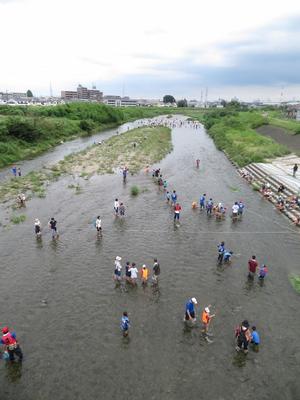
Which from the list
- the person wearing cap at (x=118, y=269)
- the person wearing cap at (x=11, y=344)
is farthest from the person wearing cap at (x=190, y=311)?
the person wearing cap at (x=11, y=344)

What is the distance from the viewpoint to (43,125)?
75.0 m

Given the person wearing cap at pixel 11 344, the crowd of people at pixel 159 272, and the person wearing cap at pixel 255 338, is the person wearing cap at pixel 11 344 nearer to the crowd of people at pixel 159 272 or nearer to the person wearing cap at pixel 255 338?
the crowd of people at pixel 159 272

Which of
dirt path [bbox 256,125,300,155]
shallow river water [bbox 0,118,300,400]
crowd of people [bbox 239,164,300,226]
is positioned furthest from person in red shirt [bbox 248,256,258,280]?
dirt path [bbox 256,125,300,155]

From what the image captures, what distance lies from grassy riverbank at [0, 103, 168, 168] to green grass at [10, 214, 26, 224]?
76.4 feet

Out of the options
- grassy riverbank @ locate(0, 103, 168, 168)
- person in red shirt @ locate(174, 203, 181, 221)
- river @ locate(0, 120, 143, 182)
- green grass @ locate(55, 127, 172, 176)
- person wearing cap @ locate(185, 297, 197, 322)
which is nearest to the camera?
person wearing cap @ locate(185, 297, 197, 322)

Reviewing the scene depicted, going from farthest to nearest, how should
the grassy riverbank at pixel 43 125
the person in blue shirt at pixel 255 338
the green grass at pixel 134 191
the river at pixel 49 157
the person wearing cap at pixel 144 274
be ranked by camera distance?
the grassy riverbank at pixel 43 125, the river at pixel 49 157, the green grass at pixel 134 191, the person wearing cap at pixel 144 274, the person in blue shirt at pixel 255 338

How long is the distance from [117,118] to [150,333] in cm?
11570

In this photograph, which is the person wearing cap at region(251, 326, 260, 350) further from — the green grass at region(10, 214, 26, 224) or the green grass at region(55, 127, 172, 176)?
the green grass at region(55, 127, 172, 176)

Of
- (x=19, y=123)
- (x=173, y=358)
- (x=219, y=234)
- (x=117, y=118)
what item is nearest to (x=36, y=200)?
(x=219, y=234)

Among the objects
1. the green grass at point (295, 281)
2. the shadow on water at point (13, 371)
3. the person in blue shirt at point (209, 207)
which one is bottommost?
the shadow on water at point (13, 371)

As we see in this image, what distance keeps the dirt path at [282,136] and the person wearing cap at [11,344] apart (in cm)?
5448

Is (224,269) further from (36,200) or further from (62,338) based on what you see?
(36,200)

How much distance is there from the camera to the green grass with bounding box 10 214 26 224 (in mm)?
29388

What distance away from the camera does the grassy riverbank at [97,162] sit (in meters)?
40.2
